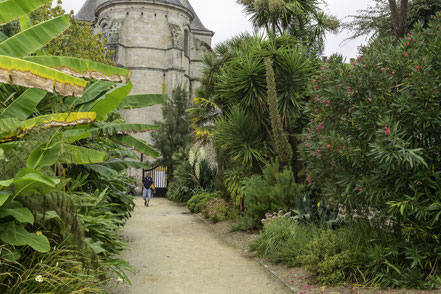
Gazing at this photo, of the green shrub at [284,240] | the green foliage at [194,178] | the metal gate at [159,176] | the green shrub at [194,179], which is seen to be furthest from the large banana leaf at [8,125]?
the metal gate at [159,176]

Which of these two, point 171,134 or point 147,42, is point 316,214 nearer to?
point 171,134

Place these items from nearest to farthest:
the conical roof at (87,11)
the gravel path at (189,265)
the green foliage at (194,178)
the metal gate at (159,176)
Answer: the gravel path at (189,265) → the green foliage at (194,178) → the metal gate at (159,176) → the conical roof at (87,11)

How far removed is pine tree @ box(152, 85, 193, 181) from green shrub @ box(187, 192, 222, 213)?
10.4 m

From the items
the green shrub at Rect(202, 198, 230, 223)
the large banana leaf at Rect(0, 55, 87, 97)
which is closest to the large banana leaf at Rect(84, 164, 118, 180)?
the large banana leaf at Rect(0, 55, 87, 97)

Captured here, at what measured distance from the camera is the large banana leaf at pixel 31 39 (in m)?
4.91

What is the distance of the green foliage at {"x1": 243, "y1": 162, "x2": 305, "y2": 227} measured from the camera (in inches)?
370

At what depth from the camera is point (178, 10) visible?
3478 centimetres

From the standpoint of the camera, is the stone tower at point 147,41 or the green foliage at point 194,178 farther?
the stone tower at point 147,41

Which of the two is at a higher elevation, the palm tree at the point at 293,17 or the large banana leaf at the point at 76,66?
the palm tree at the point at 293,17

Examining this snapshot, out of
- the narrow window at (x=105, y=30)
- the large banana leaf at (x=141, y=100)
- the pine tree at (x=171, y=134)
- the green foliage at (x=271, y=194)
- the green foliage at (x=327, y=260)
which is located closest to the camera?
the green foliage at (x=327, y=260)

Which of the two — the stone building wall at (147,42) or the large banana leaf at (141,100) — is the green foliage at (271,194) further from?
the stone building wall at (147,42)

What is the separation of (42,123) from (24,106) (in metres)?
0.66

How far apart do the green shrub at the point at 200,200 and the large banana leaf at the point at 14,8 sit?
36.4 feet

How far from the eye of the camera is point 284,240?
7.75 metres
